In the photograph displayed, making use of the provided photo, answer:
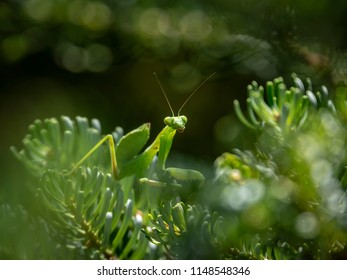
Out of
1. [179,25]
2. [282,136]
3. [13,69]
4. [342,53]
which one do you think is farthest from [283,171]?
[13,69]

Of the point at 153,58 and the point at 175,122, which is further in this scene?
the point at 153,58

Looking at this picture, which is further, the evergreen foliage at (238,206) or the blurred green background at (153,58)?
the blurred green background at (153,58)

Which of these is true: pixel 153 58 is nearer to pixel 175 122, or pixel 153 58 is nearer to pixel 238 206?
pixel 175 122

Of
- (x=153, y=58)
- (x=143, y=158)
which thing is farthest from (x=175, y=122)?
(x=153, y=58)

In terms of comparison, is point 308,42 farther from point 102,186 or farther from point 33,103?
point 33,103

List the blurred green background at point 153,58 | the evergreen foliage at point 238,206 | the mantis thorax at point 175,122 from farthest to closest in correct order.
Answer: the blurred green background at point 153,58, the mantis thorax at point 175,122, the evergreen foliage at point 238,206
